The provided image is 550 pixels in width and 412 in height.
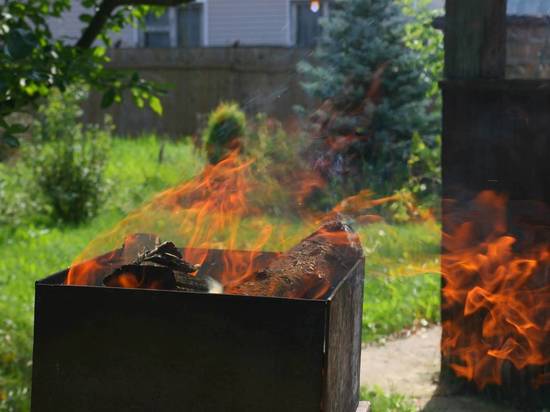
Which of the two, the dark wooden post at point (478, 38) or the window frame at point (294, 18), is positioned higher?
the window frame at point (294, 18)

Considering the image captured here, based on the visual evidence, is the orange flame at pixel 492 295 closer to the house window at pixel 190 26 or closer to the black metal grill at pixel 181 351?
the black metal grill at pixel 181 351

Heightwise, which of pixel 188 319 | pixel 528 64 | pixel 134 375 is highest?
pixel 528 64

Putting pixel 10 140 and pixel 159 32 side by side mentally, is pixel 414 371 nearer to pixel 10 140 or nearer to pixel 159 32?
pixel 10 140

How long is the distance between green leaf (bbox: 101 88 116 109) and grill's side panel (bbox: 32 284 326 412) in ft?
5.54

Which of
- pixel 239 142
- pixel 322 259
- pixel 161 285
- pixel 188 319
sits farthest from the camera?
pixel 239 142

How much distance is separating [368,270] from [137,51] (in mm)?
10126

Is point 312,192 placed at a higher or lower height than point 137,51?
lower

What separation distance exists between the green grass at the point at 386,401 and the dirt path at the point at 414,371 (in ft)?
0.25

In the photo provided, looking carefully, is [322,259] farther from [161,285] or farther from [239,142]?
[239,142]

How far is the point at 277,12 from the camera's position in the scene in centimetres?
1700

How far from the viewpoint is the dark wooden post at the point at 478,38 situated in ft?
15.0

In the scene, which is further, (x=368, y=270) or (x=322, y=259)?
(x=368, y=270)

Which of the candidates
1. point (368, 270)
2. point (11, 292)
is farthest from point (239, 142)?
point (11, 292)

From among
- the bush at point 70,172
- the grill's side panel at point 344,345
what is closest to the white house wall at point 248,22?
the bush at point 70,172
